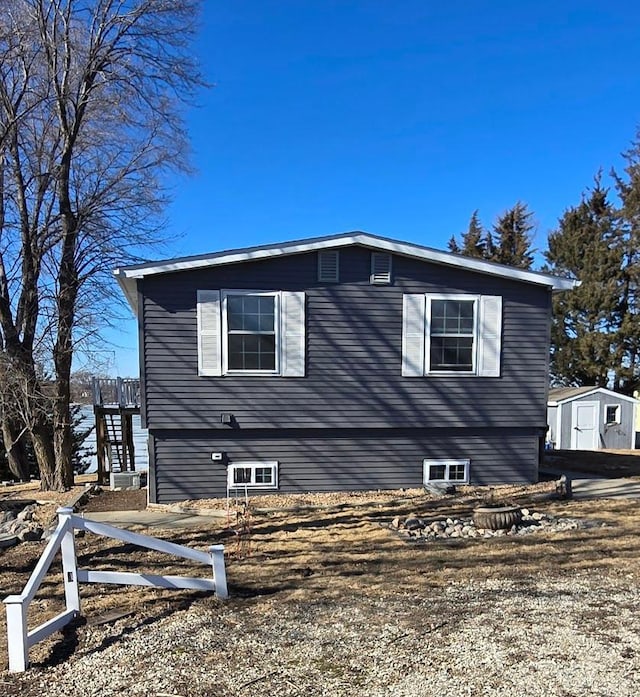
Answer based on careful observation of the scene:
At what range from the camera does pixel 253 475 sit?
28.9 ft

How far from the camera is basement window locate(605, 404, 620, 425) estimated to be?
18.7 meters

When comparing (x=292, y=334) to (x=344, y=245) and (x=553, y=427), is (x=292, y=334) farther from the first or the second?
(x=553, y=427)

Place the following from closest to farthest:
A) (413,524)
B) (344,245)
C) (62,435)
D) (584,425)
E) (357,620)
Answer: (357,620) → (413,524) → (344,245) → (62,435) → (584,425)

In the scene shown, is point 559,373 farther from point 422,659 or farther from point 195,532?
point 422,659

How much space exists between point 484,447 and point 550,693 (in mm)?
6725

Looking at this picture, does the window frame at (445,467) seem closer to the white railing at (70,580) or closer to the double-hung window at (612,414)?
the white railing at (70,580)

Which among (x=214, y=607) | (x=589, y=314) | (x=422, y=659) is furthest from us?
(x=589, y=314)

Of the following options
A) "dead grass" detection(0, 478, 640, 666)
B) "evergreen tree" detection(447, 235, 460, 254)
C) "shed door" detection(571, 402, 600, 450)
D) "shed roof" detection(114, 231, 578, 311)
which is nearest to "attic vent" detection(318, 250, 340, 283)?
"shed roof" detection(114, 231, 578, 311)

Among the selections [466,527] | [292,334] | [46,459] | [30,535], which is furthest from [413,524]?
[46,459]

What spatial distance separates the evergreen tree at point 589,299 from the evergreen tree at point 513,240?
3233 mm

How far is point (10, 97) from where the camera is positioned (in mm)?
10523

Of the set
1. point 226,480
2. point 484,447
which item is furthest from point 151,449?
point 484,447

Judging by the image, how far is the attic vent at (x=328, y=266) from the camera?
342 inches

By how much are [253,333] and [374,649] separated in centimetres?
593
